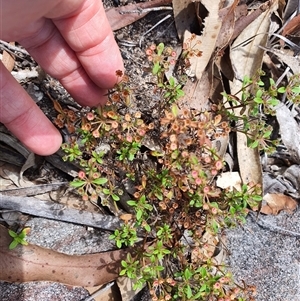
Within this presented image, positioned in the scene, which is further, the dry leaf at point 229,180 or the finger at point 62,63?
the dry leaf at point 229,180

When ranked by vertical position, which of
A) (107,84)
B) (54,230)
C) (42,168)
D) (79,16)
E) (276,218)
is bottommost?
(276,218)

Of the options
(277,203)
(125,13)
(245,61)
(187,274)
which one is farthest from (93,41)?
(277,203)

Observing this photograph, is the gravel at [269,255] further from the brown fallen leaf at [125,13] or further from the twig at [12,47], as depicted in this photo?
the twig at [12,47]

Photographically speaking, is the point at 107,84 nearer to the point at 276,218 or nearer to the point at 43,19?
the point at 43,19

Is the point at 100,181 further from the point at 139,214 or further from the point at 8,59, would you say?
the point at 8,59

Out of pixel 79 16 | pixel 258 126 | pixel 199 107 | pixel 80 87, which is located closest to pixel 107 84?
pixel 80 87

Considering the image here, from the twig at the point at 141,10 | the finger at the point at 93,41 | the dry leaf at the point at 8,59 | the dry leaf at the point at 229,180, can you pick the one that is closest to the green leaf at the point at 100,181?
the finger at the point at 93,41
